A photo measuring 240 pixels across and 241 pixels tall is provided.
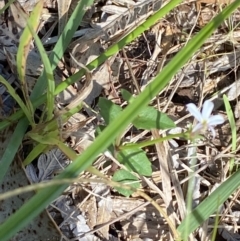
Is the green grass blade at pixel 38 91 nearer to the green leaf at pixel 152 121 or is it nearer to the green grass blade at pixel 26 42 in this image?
the green grass blade at pixel 26 42

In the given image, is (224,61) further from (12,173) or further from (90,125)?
(12,173)

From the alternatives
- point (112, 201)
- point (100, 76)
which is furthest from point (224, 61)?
point (112, 201)

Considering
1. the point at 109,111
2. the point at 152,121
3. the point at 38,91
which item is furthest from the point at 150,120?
the point at 38,91

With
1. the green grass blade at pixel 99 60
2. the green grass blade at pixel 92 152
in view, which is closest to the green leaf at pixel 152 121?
the green grass blade at pixel 99 60

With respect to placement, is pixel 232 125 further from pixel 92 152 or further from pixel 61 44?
pixel 92 152

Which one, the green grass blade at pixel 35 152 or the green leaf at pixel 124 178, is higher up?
the green grass blade at pixel 35 152

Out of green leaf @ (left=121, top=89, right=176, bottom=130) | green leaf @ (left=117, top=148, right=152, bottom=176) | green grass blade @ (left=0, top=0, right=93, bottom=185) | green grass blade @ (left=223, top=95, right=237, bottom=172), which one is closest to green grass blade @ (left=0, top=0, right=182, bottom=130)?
green grass blade @ (left=0, top=0, right=93, bottom=185)

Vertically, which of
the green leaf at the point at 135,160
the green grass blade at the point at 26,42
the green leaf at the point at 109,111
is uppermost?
the green grass blade at the point at 26,42
